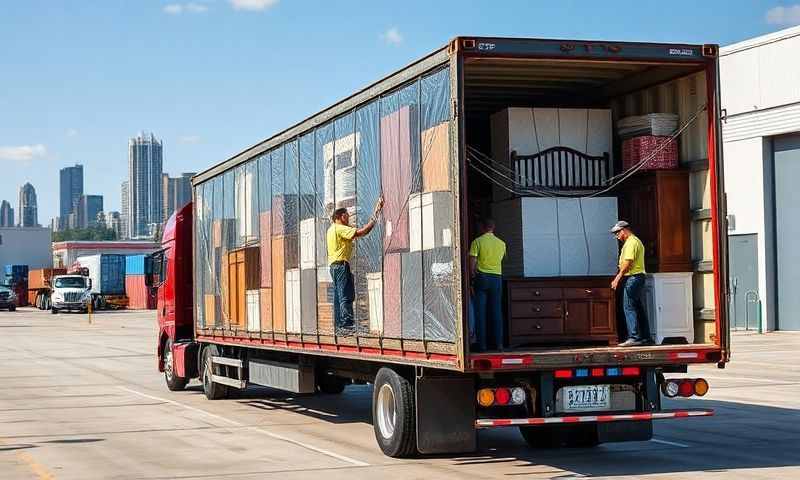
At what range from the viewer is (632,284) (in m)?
12.1

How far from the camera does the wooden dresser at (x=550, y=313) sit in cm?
1209

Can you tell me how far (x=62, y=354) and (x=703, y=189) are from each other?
80.2 feet

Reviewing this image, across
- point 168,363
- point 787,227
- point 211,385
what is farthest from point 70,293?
point 211,385

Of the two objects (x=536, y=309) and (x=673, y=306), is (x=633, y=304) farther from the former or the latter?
(x=536, y=309)

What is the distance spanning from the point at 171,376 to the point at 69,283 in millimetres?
51153

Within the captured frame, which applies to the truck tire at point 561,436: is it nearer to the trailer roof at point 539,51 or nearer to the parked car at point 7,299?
the trailer roof at point 539,51

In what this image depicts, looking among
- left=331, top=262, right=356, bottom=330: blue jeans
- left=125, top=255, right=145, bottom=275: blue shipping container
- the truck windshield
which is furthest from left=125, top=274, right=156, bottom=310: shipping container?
left=331, top=262, right=356, bottom=330: blue jeans

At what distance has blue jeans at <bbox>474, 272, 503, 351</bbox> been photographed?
1146cm

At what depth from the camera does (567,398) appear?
11141mm

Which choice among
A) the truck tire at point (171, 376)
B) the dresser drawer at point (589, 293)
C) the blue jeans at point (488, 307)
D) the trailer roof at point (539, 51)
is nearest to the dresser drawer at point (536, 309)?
the dresser drawer at point (589, 293)

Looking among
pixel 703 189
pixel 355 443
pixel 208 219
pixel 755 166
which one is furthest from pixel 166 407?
pixel 755 166

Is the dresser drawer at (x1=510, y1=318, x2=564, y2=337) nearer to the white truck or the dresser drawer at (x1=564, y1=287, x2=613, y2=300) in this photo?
the dresser drawer at (x1=564, y1=287, x2=613, y2=300)

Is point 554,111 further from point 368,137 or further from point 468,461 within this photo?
point 468,461

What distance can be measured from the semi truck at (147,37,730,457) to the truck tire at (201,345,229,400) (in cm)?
441
